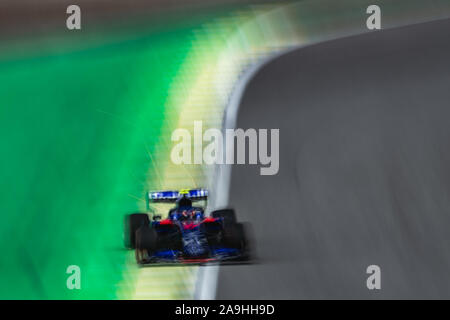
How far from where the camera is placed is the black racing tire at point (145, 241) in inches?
218

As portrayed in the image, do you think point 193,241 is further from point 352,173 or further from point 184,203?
point 352,173

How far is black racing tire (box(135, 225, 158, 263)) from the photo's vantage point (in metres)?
5.54

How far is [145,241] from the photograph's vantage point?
554 centimetres

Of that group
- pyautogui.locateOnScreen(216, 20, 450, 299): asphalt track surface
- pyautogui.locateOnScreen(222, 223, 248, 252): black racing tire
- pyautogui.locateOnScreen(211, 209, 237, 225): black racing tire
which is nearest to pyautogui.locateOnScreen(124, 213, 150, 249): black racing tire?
pyautogui.locateOnScreen(211, 209, 237, 225): black racing tire

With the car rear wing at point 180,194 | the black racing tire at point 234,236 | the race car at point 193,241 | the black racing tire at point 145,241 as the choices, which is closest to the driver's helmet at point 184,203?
the car rear wing at point 180,194

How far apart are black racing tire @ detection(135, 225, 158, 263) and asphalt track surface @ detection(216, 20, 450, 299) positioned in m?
0.55

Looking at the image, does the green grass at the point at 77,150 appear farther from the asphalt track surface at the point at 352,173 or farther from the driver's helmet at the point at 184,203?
the asphalt track surface at the point at 352,173

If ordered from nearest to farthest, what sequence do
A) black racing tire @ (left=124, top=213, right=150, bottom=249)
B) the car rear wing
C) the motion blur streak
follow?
black racing tire @ (left=124, top=213, right=150, bottom=249), the car rear wing, the motion blur streak

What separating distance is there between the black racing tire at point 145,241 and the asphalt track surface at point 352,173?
0.55m

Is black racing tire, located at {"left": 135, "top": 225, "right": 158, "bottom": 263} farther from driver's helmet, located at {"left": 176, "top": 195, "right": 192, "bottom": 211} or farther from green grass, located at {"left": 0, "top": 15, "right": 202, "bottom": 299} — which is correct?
driver's helmet, located at {"left": 176, "top": 195, "right": 192, "bottom": 211}

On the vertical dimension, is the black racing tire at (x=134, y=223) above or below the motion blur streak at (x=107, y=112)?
below

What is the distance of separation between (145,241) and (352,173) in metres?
1.89

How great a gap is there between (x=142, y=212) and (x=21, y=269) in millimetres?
963

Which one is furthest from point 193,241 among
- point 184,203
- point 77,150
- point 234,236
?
point 77,150
